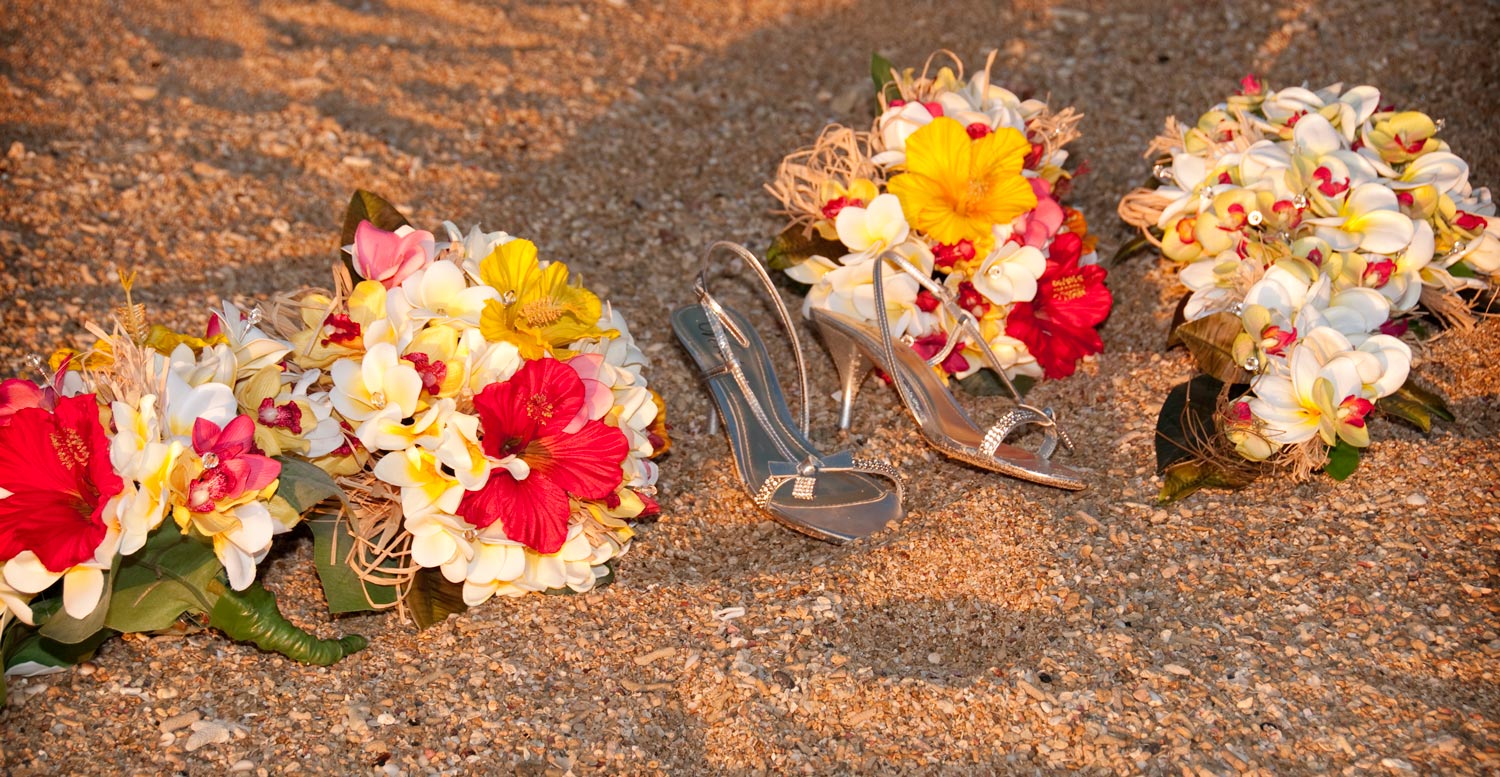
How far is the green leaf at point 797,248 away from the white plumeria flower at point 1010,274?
0.27 m

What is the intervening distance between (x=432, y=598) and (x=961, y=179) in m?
1.02

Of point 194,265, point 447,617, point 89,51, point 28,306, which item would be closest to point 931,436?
point 447,617

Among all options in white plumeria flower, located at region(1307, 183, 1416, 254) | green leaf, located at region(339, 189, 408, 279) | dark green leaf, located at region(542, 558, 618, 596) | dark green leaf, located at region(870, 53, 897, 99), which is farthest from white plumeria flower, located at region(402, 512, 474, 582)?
white plumeria flower, located at region(1307, 183, 1416, 254)

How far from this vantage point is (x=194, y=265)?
7.41 feet

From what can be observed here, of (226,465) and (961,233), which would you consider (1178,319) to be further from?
(226,465)

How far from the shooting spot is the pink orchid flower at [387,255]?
1535 mm

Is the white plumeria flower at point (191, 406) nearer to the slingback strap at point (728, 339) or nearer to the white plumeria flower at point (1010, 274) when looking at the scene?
the slingback strap at point (728, 339)

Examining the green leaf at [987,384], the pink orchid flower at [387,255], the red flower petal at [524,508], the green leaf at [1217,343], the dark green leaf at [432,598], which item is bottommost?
the dark green leaf at [432,598]

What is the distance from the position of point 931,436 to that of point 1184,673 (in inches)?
20.7

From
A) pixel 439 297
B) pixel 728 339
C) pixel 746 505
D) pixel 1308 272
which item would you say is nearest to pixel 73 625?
pixel 439 297

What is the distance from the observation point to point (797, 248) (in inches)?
81.0

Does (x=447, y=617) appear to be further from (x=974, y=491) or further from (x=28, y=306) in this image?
(x=28, y=306)

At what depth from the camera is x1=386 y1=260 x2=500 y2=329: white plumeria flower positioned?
151 cm

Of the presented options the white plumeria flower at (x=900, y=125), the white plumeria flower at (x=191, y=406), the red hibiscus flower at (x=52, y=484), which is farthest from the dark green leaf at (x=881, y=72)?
the red hibiscus flower at (x=52, y=484)
